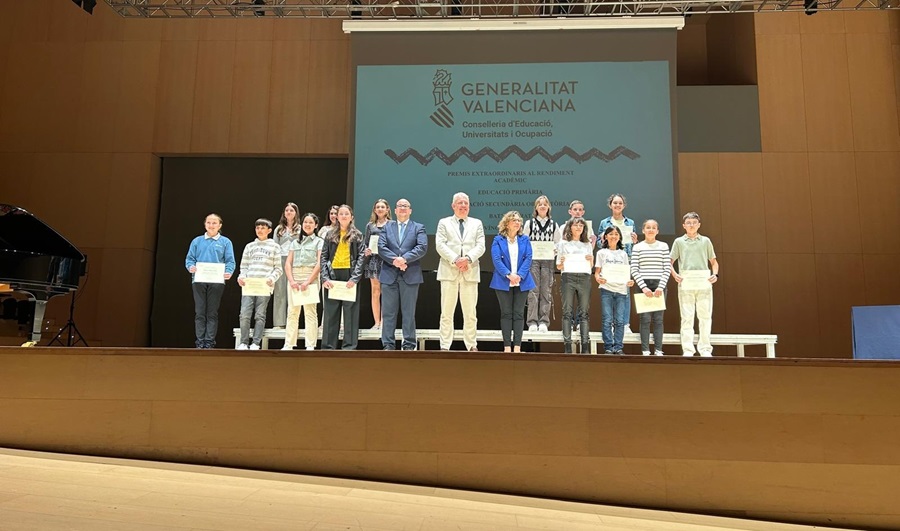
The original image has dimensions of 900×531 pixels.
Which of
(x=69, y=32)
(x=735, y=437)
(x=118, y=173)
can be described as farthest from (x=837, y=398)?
(x=69, y=32)

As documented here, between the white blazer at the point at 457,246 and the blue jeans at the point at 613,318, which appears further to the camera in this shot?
the blue jeans at the point at 613,318

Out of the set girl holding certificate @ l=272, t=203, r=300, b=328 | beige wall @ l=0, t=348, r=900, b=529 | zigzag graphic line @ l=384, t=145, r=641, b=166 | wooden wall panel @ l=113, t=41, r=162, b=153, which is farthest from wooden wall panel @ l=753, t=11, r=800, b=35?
wooden wall panel @ l=113, t=41, r=162, b=153

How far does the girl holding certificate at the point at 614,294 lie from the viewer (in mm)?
5188

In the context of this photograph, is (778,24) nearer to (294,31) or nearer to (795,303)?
(795,303)

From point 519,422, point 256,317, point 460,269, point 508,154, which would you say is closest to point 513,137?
point 508,154

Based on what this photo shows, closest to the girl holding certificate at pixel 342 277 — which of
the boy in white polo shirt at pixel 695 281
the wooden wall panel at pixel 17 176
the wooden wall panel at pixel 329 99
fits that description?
the boy in white polo shirt at pixel 695 281

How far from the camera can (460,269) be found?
503cm

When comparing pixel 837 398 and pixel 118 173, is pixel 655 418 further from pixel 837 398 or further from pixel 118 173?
pixel 118 173

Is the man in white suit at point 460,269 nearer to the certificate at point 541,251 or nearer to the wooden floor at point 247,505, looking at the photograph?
the certificate at point 541,251

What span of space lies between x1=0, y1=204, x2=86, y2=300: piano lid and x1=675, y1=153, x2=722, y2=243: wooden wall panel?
7.36 meters

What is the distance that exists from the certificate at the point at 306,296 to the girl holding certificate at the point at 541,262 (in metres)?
1.97

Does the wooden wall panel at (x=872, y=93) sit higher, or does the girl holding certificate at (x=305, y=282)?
the wooden wall panel at (x=872, y=93)

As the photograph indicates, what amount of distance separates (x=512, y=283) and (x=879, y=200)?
659cm

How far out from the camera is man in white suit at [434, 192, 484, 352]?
5000mm
